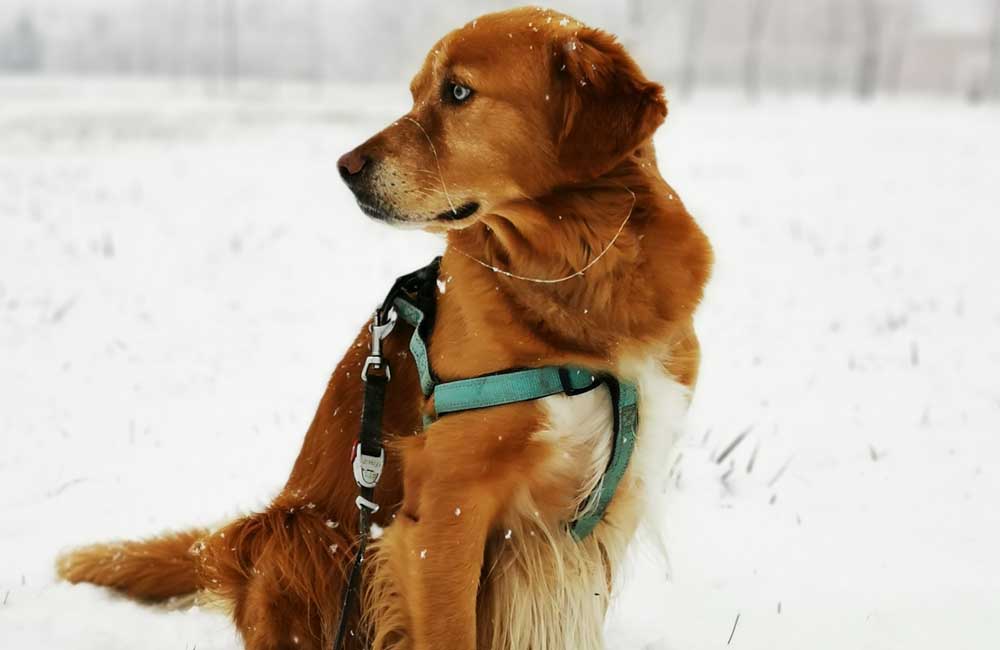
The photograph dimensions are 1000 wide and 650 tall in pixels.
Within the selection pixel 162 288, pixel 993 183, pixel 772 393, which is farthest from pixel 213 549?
pixel 993 183

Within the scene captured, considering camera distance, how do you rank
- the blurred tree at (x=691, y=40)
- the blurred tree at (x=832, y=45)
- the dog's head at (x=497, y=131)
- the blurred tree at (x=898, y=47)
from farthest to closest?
the blurred tree at (x=832, y=45) → the blurred tree at (x=898, y=47) → the blurred tree at (x=691, y=40) → the dog's head at (x=497, y=131)

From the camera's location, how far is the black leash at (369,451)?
2232mm

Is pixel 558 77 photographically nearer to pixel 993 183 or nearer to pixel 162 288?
pixel 162 288

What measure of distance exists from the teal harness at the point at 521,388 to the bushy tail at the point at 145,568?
1.10 meters

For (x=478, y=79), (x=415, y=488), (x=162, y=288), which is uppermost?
(x=478, y=79)

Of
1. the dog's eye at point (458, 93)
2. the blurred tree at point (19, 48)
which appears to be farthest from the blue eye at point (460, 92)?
the blurred tree at point (19, 48)

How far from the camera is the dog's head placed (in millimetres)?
2148

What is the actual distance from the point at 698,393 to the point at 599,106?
10.3 feet

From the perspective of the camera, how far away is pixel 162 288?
6742mm

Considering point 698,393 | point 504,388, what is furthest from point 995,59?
point 504,388

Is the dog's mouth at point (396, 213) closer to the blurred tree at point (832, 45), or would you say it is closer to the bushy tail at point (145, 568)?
the bushy tail at point (145, 568)

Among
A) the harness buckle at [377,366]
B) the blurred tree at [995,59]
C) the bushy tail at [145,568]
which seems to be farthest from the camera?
the blurred tree at [995,59]

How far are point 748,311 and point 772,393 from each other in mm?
1726

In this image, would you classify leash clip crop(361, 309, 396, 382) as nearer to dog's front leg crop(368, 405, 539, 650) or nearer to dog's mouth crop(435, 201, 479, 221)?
dog's front leg crop(368, 405, 539, 650)
